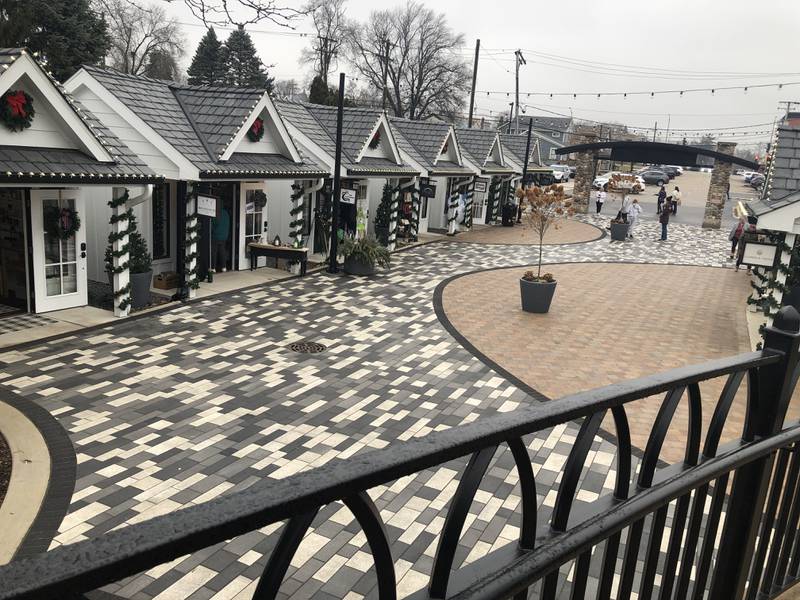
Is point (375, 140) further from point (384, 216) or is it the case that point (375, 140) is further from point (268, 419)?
point (268, 419)

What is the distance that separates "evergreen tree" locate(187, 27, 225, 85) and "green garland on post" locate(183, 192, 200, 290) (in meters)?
46.7

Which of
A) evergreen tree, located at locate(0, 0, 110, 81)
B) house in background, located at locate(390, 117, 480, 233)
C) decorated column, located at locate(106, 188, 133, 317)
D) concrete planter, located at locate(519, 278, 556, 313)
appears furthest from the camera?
evergreen tree, located at locate(0, 0, 110, 81)

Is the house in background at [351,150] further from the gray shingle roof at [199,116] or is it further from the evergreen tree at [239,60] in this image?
the evergreen tree at [239,60]

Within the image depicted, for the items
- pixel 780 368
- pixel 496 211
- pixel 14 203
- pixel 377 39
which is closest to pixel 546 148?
pixel 377 39

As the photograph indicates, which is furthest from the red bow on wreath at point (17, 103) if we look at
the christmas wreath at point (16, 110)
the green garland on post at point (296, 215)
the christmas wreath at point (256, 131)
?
the green garland on post at point (296, 215)

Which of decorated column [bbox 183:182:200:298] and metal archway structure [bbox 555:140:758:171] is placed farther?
metal archway structure [bbox 555:140:758:171]

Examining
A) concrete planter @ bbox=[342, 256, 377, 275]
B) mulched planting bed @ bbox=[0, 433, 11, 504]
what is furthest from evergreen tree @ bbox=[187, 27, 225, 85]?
mulched planting bed @ bbox=[0, 433, 11, 504]

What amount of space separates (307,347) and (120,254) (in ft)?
14.4

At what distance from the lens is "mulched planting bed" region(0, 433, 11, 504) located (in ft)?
21.3

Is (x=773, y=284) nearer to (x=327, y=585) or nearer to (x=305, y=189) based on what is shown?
(x=327, y=585)

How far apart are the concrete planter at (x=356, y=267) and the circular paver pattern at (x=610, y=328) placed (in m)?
2.46

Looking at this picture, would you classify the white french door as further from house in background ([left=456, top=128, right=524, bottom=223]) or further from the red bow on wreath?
house in background ([left=456, top=128, right=524, bottom=223])

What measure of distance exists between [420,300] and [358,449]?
8.50 metres

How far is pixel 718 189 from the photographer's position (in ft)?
117
